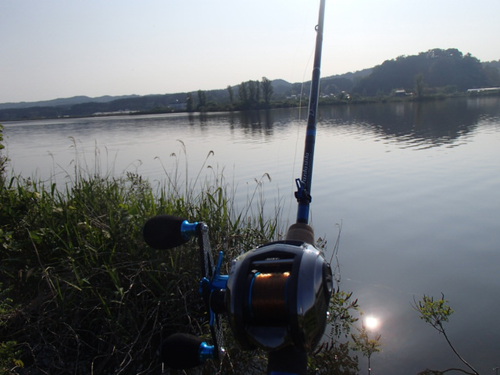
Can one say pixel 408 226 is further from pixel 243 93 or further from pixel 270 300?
pixel 243 93

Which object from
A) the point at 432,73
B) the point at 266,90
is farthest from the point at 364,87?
the point at 266,90

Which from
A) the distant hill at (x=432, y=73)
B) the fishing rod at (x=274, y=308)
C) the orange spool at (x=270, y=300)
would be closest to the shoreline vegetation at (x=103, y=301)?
the fishing rod at (x=274, y=308)

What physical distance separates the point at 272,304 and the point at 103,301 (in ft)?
6.70

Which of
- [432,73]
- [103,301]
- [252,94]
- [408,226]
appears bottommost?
[408,226]

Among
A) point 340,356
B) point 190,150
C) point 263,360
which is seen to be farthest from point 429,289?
point 190,150

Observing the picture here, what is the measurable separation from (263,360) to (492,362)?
1.64 metres

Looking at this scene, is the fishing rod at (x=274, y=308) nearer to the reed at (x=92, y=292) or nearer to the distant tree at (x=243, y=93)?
the reed at (x=92, y=292)

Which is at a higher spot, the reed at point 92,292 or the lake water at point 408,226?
the reed at point 92,292

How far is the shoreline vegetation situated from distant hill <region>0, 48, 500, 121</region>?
5280cm

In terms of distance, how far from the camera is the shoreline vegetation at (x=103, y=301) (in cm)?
262

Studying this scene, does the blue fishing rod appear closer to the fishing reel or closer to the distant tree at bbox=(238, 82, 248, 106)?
the fishing reel

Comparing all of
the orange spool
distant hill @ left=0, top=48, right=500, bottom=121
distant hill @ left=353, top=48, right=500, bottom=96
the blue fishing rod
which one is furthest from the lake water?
distant hill @ left=353, top=48, right=500, bottom=96

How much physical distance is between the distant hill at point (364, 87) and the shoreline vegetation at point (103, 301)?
5280 centimetres

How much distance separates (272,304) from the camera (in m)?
1.05
